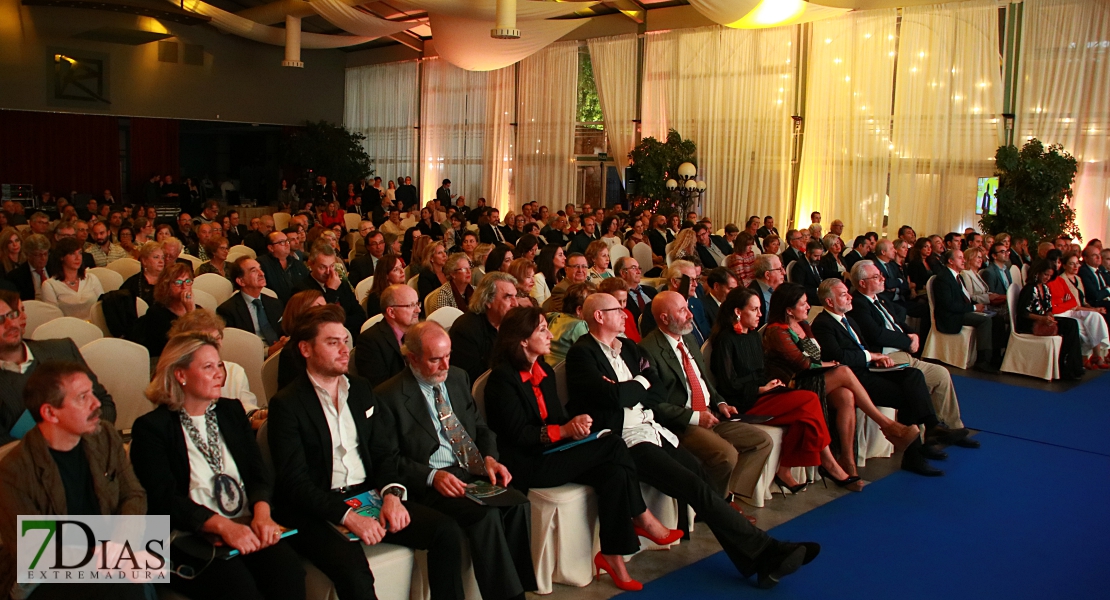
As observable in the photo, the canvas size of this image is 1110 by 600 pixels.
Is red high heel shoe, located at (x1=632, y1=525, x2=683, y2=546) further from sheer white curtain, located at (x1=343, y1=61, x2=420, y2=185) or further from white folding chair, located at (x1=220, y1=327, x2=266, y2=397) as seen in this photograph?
sheer white curtain, located at (x1=343, y1=61, x2=420, y2=185)

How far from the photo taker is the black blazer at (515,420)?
3.83 m

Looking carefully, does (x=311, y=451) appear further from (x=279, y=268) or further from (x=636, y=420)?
(x=279, y=268)

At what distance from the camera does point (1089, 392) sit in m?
7.94

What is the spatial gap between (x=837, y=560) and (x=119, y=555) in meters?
3.10

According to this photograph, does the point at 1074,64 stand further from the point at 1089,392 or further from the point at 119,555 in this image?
the point at 119,555

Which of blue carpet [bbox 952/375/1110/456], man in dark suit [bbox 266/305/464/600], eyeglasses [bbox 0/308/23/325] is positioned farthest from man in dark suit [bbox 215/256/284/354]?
blue carpet [bbox 952/375/1110/456]

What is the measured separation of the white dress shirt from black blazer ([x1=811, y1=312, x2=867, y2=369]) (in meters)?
1.59

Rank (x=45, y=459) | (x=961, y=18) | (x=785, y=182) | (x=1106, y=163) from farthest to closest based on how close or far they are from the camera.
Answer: (x=785, y=182)
(x=961, y=18)
(x=1106, y=163)
(x=45, y=459)

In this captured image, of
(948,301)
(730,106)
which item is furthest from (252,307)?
(730,106)

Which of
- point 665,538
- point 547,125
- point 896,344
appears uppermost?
point 547,125

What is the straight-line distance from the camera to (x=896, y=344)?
6047 mm

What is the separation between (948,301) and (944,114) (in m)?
6.71

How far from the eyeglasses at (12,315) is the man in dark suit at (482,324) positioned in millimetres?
2122

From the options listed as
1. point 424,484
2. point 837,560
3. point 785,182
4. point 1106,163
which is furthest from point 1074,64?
point 424,484
